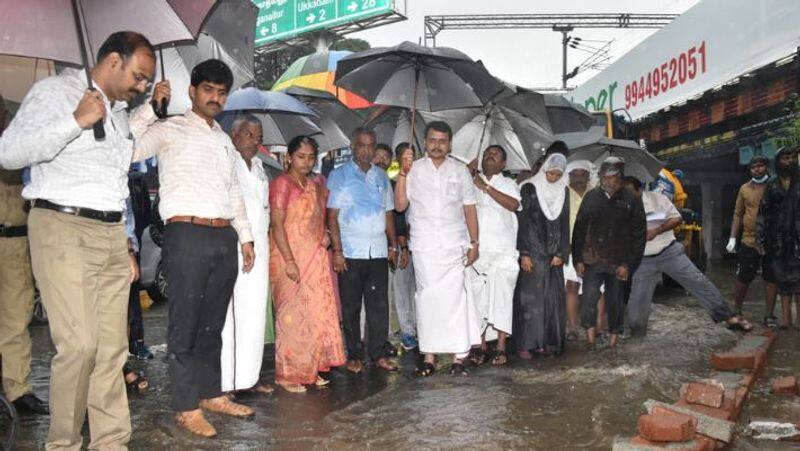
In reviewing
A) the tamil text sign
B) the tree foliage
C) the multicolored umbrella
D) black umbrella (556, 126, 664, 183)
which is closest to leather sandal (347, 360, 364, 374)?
black umbrella (556, 126, 664, 183)

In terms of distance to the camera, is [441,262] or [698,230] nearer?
[441,262]

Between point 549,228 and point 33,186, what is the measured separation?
434 centimetres

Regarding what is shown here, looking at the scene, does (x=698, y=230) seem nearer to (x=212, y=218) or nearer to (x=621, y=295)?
(x=621, y=295)

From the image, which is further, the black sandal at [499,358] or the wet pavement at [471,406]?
the black sandal at [499,358]

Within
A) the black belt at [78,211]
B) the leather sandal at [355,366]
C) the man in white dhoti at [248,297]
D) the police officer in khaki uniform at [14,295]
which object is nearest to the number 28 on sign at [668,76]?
the leather sandal at [355,366]

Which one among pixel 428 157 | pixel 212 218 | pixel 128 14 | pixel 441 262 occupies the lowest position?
pixel 441 262

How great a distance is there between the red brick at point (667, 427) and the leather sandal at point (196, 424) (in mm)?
2272

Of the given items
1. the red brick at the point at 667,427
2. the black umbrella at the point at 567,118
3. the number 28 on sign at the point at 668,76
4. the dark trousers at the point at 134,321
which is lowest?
the red brick at the point at 667,427

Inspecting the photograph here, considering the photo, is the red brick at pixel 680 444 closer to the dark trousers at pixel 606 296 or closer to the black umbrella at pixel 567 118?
the dark trousers at pixel 606 296

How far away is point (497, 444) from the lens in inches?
146

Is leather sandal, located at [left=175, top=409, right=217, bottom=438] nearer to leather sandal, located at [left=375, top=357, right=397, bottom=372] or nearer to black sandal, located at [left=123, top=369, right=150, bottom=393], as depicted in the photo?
black sandal, located at [left=123, top=369, right=150, bottom=393]

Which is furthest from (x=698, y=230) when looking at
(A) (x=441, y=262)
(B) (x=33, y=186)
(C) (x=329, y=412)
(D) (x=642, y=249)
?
(B) (x=33, y=186)

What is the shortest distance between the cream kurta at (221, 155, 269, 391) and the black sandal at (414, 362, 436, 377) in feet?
4.29

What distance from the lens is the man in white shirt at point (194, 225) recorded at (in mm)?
3879
